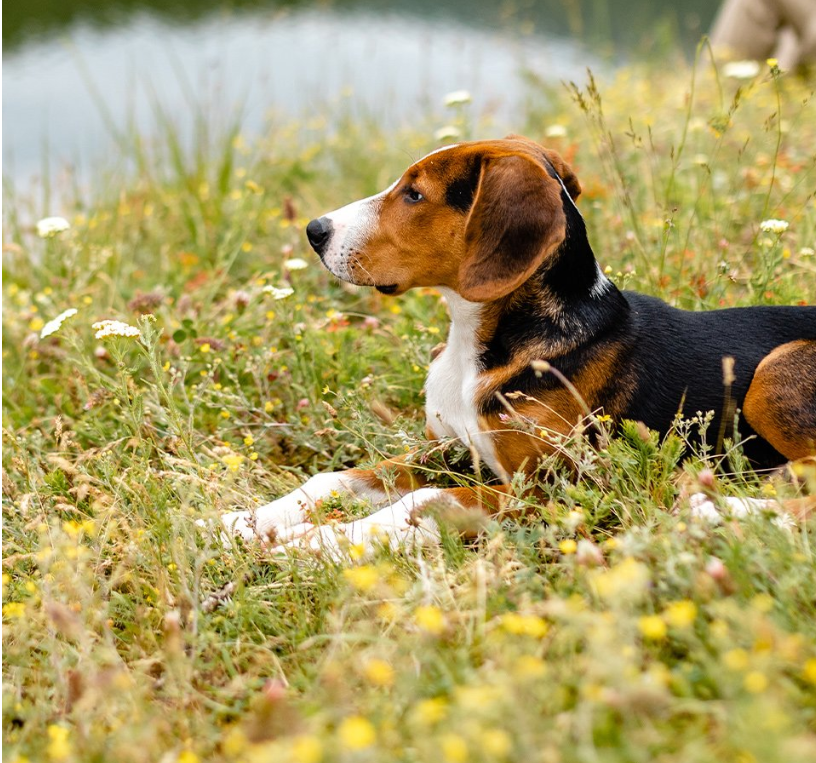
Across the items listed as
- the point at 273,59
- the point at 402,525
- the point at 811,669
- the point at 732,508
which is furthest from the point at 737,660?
the point at 273,59

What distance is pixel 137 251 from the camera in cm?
610

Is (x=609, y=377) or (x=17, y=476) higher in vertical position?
(x=609, y=377)

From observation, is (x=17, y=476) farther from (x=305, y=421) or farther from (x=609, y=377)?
(x=609, y=377)

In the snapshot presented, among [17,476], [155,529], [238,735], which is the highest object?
[238,735]

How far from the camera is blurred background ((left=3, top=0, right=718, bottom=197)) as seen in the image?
8.70 meters

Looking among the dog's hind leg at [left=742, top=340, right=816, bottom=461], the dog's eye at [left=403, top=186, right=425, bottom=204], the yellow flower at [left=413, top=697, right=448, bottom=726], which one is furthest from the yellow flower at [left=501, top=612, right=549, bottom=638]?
the dog's eye at [left=403, top=186, right=425, bottom=204]

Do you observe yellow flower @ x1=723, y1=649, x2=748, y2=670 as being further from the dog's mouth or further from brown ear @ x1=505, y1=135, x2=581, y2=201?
brown ear @ x1=505, y1=135, x2=581, y2=201

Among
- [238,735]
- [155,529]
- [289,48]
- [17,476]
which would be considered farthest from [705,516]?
[289,48]

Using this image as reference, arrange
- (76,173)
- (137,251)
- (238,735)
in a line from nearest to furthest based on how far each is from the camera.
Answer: (238,735) → (137,251) → (76,173)

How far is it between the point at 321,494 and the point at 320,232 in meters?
0.97

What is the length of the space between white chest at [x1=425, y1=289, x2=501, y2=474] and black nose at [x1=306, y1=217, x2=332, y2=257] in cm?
49

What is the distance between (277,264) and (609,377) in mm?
2828

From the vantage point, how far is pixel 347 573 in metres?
2.41

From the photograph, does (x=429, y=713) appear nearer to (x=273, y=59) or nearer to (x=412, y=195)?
(x=412, y=195)
